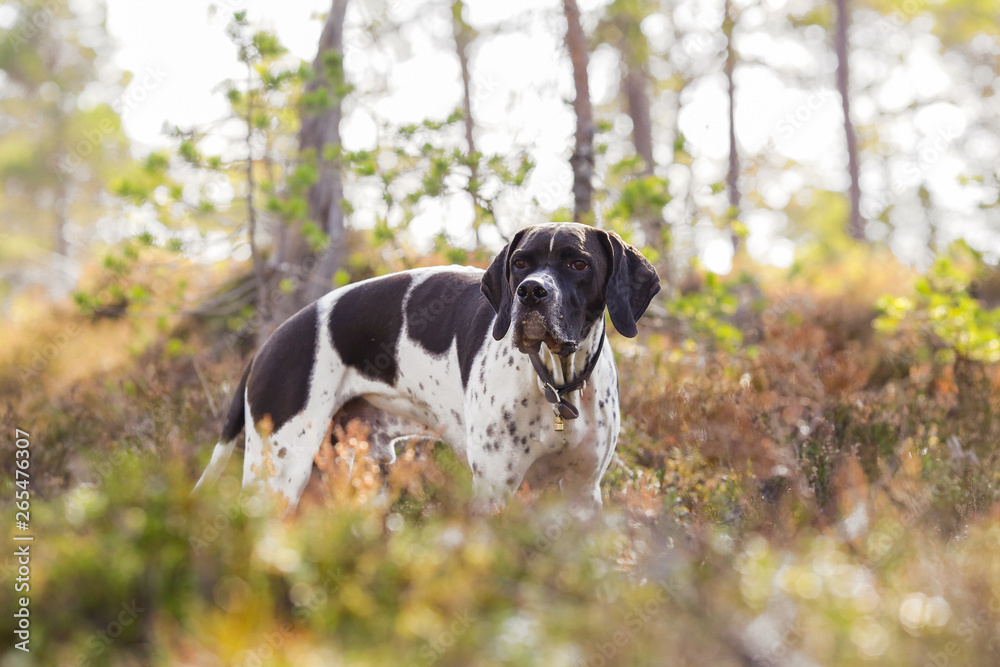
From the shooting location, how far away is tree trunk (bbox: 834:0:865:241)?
13398 mm

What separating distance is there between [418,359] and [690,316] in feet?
9.97

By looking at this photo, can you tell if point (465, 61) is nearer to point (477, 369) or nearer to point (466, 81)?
point (466, 81)

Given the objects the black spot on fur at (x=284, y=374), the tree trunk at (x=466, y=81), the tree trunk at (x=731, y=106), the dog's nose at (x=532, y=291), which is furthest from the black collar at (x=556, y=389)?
the tree trunk at (x=731, y=106)

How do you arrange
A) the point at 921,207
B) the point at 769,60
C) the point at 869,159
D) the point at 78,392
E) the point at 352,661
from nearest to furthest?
the point at 352,661
the point at 78,392
the point at 769,60
the point at 869,159
the point at 921,207

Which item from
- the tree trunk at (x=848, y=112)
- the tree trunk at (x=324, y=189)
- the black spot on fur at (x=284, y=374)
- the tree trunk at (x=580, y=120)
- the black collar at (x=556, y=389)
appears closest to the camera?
the black collar at (x=556, y=389)

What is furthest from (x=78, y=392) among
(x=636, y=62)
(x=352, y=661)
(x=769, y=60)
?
Answer: (x=769, y=60)

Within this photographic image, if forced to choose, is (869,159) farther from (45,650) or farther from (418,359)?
(45,650)

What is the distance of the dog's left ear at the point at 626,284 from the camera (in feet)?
11.0

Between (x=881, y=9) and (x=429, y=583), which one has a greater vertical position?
(x=881, y=9)

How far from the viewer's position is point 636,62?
11.2 m

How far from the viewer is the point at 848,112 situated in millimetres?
13445

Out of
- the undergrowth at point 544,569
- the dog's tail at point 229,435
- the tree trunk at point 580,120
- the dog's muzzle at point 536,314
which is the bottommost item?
the dog's tail at point 229,435

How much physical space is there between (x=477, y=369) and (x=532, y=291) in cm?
64

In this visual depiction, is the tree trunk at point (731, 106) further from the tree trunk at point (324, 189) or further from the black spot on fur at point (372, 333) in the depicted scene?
the black spot on fur at point (372, 333)
